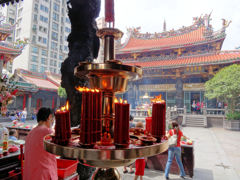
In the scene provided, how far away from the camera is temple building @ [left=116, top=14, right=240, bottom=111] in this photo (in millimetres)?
14234

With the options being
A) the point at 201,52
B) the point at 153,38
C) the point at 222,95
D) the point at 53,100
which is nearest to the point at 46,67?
the point at 53,100

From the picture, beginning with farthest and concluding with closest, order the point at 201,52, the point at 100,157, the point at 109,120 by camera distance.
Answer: the point at 201,52 < the point at 109,120 < the point at 100,157

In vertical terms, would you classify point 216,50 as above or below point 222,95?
above

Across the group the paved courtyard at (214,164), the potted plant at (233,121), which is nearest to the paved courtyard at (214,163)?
the paved courtyard at (214,164)

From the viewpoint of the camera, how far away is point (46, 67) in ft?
105

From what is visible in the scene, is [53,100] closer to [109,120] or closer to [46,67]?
[46,67]

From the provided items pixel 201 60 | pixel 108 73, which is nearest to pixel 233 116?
pixel 201 60

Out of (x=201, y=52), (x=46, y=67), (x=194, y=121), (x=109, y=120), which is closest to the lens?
(x=109, y=120)

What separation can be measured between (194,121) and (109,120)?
582 inches

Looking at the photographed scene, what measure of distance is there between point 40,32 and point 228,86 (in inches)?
1283

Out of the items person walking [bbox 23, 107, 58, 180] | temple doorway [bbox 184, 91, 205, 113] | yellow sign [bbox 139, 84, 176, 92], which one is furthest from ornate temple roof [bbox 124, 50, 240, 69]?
person walking [bbox 23, 107, 58, 180]

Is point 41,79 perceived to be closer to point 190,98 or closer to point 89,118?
point 190,98

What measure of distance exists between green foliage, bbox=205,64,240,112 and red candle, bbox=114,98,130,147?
43.7 feet

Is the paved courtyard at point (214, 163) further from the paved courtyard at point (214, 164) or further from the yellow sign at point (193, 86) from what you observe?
the yellow sign at point (193, 86)
